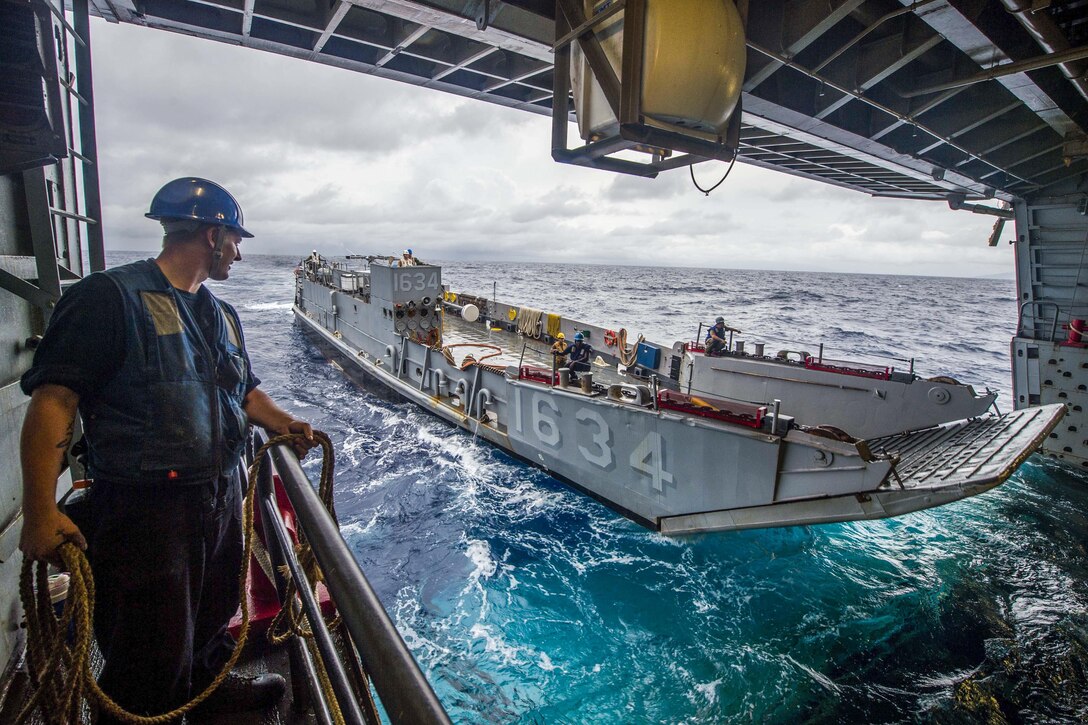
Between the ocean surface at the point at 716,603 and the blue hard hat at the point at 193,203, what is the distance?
5.39 metres

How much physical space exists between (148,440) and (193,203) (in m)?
1.07

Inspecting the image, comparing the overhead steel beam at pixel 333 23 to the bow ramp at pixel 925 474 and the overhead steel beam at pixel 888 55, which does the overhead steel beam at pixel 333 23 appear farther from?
the bow ramp at pixel 925 474

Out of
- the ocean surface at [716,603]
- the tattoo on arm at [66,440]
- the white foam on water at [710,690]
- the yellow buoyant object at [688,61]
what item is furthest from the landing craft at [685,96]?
the white foam on water at [710,690]

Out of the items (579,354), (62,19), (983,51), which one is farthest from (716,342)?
(62,19)

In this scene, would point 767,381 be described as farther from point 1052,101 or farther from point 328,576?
point 328,576

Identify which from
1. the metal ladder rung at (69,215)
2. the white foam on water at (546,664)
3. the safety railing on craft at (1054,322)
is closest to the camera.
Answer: the metal ladder rung at (69,215)

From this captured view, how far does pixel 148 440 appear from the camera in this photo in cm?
190

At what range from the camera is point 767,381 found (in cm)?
984

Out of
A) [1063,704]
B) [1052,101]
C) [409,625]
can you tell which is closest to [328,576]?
[409,625]

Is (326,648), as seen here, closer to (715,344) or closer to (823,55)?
(823,55)

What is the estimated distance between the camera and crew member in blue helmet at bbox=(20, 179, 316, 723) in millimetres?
1678

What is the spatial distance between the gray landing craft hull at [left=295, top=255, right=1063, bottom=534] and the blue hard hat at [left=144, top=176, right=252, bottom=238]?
6013mm

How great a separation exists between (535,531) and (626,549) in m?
1.68

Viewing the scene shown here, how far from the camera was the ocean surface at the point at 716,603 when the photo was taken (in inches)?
219
